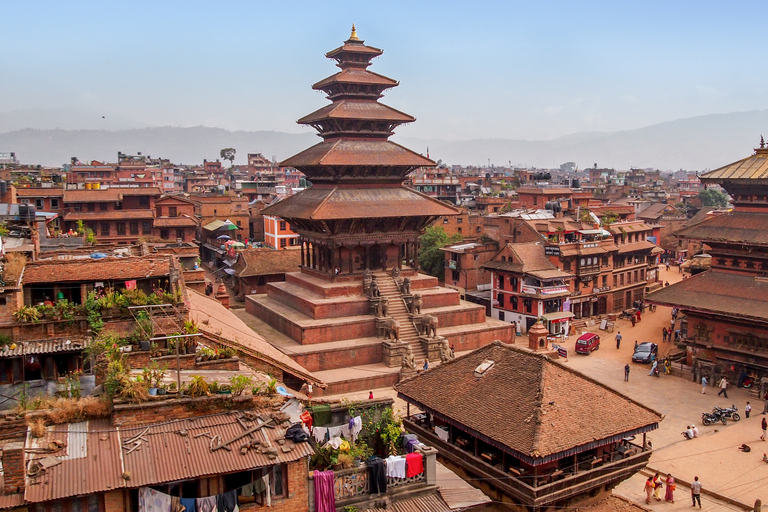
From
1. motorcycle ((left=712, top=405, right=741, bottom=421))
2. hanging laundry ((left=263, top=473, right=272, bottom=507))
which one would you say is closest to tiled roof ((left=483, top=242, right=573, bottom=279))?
motorcycle ((left=712, top=405, right=741, bottom=421))

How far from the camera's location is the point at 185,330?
1844 centimetres

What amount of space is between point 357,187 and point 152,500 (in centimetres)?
2922

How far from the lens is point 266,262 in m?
52.2

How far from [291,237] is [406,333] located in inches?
1335

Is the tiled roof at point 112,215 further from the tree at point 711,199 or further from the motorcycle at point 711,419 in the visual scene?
the tree at point 711,199

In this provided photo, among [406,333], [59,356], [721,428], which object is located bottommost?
[721,428]

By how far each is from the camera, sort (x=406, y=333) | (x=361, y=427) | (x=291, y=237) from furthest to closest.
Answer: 1. (x=291, y=237)
2. (x=406, y=333)
3. (x=361, y=427)

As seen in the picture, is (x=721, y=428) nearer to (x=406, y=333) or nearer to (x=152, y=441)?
(x=406, y=333)

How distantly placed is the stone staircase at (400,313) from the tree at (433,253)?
73.9ft

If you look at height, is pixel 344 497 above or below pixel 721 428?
above

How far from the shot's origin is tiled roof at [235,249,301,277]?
51.3 metres

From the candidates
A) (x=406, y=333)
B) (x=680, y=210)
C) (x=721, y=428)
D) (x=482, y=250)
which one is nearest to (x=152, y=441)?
(x=406, y=333)

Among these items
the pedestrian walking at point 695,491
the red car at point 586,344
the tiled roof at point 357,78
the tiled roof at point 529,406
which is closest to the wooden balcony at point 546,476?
the tiled roof at point 529,406

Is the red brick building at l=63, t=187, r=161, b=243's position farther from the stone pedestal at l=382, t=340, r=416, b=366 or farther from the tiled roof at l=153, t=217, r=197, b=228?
the stone pedestal at l=382, t=340, r=416, b=366
